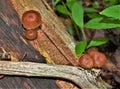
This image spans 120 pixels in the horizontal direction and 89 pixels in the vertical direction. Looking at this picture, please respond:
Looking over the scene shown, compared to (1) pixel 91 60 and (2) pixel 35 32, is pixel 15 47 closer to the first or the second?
(2) pixel 35 32

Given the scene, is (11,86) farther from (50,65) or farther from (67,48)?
(67,48)

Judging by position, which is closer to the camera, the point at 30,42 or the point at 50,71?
the point at 50,71

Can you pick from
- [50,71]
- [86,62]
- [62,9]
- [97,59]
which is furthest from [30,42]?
[62,9]

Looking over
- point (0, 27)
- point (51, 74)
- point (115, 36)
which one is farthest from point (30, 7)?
point (115, 36)

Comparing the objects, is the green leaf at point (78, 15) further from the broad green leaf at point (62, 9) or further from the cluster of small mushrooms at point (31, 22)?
the broad green leaf at point (62, 9)

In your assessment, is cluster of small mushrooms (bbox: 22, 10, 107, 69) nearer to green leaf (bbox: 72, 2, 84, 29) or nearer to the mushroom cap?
the mushroom cap
